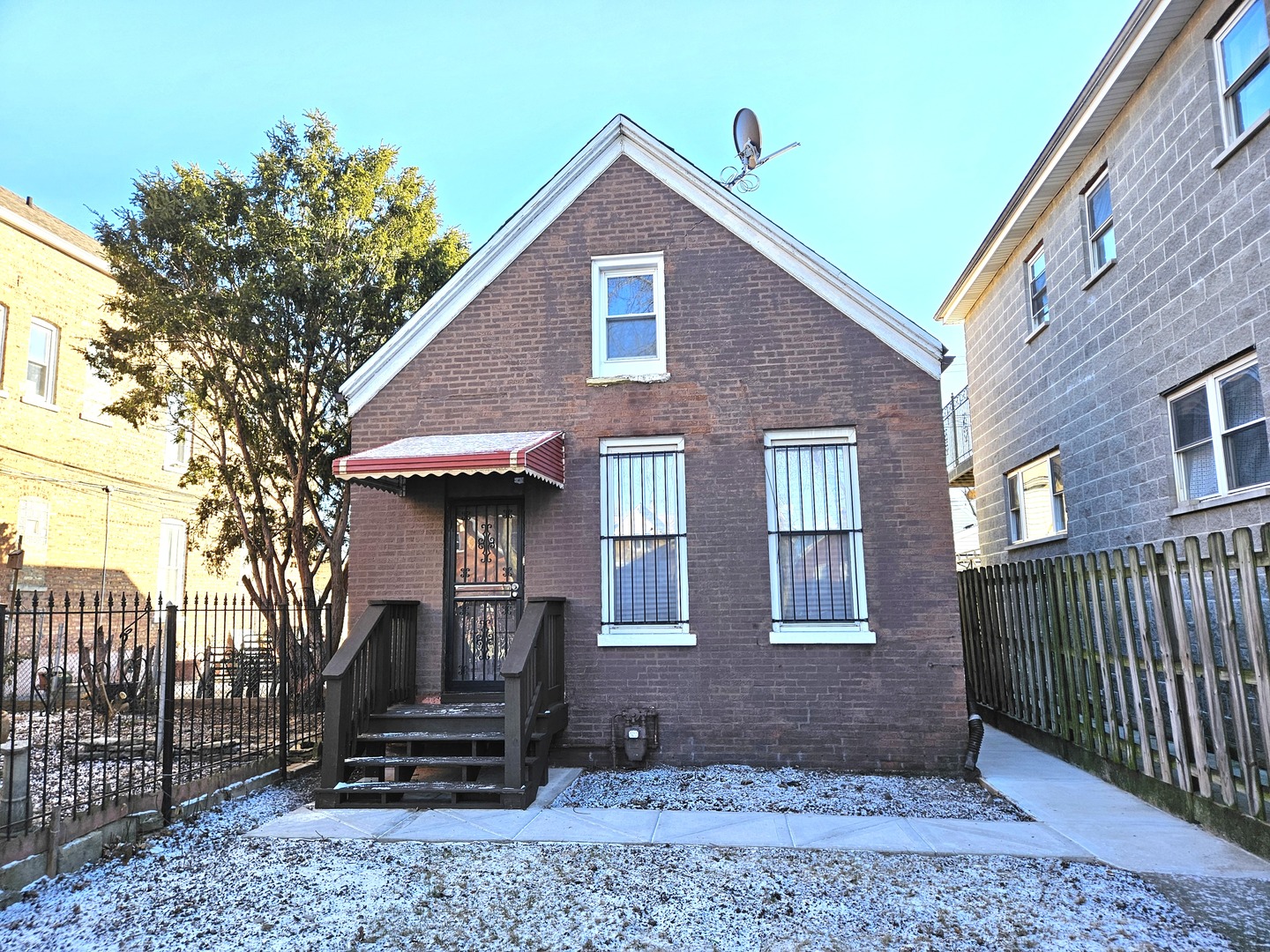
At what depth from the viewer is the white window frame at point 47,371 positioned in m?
16.4

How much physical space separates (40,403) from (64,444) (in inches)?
37.2

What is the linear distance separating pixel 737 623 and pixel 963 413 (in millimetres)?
11163

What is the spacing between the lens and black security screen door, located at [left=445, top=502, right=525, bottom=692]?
9203 mm

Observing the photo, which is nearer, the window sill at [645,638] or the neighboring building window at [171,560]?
the window sill at [645,638]

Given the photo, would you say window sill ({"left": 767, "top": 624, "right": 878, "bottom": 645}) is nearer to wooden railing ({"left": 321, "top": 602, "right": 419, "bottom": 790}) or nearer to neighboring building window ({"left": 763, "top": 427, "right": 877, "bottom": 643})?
neighboring building window ({"left": 763, "top": 427, "right": 877, "bottom": 643})

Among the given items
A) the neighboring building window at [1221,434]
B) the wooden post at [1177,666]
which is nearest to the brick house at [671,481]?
the wooden post at [1177,666]

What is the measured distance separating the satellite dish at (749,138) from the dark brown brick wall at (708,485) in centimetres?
136

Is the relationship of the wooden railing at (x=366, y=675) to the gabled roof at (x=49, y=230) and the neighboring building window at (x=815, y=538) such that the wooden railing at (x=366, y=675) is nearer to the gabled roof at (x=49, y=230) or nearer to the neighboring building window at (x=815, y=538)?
the neighboring building window at (x=815, y=538)

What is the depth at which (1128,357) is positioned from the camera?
936cm

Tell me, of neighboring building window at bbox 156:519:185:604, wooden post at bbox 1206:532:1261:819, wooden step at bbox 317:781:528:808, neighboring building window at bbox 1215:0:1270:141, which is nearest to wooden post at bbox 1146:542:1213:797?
wooden post at bbox 1206:532:1261:819

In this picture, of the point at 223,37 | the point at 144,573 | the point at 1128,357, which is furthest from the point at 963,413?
the point at 144,573

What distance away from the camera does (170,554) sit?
64.5 feet

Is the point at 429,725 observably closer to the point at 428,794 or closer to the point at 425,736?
the point at 425,736

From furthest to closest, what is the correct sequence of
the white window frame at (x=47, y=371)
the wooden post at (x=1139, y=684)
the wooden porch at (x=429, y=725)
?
1. the white window frame at (x=47, y=371)
2. the wooden porch at (x=429, y=725)
3. the wooden post at (x=1139, y=684)
